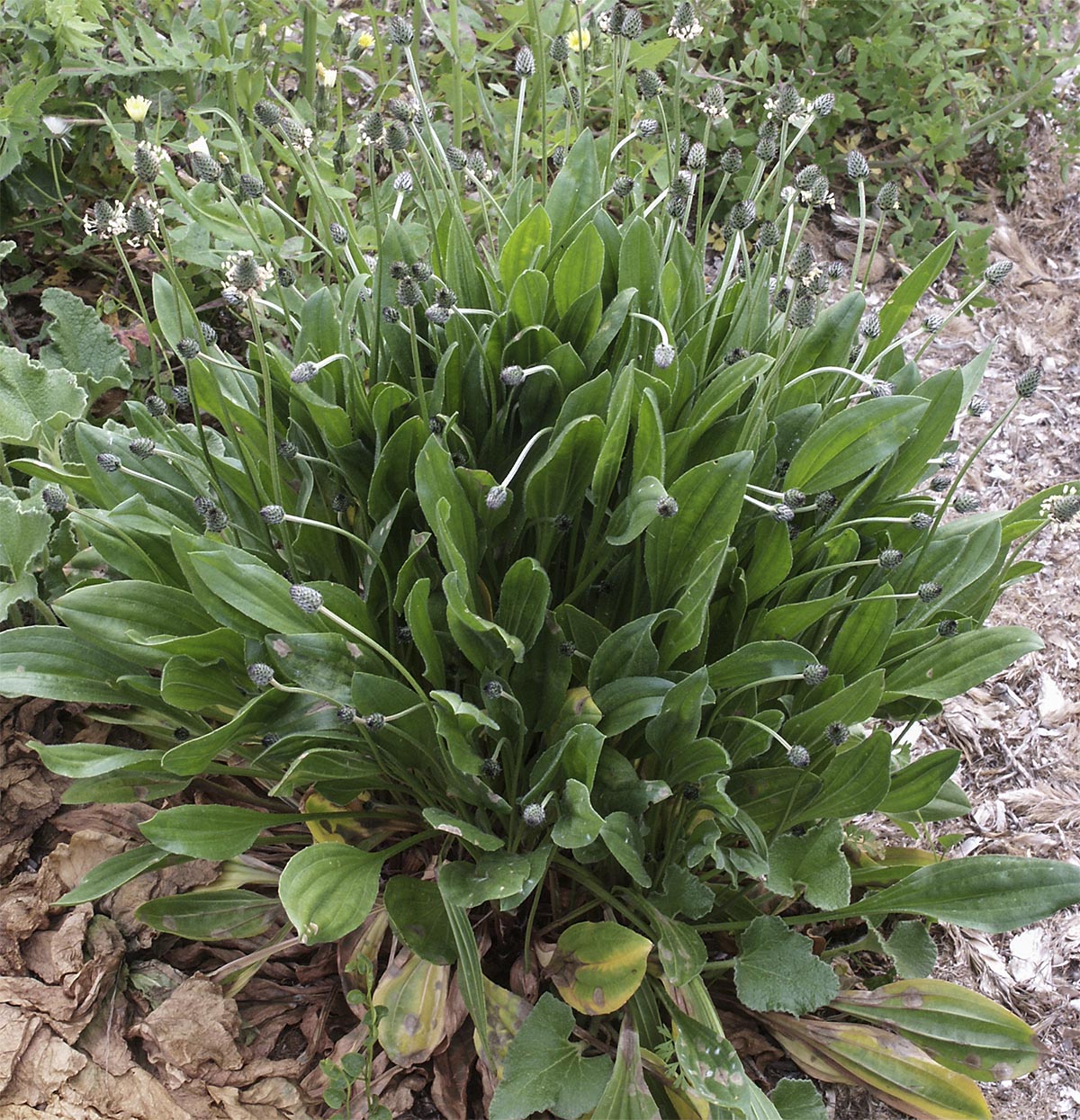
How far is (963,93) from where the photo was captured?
167 inches

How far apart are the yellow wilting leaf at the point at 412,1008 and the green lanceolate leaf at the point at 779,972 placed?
499mm

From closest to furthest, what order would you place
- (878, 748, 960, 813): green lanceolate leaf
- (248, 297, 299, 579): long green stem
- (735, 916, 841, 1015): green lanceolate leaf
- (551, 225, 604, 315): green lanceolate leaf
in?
1. (248, 297, 299, 579): long green stem
2. (735, 916, 841, 1015): green lanceolate leaf
3. (878, 748, 960, 813): green lanceolate leaf
4. (551, 225, 604, 315): green lanceolate leaf

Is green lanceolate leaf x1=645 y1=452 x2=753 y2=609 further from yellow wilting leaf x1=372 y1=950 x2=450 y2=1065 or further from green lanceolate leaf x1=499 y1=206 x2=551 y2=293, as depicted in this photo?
yellow wilting leaf x1=372 y1=950 x2=450 y2=1065

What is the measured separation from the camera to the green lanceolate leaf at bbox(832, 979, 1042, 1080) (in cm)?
182

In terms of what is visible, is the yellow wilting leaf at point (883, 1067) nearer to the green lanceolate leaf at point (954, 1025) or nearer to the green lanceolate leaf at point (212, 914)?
the green lanceolate leaf at point (954, 1025)

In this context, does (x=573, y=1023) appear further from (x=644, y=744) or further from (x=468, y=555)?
(x=468, y=555)

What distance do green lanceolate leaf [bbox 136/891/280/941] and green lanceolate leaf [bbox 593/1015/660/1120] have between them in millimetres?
665

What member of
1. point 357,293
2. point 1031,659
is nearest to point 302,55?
point 357,293

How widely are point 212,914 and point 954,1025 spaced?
1272mm

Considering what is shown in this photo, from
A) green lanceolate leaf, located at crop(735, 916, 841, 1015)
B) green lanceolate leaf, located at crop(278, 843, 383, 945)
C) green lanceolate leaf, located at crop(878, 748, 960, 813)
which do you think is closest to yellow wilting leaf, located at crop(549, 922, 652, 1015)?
green lanceolate leaf, located at crop(735, 916, 841, 1015)

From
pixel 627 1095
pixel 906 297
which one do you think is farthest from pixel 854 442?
pixel 627 1095

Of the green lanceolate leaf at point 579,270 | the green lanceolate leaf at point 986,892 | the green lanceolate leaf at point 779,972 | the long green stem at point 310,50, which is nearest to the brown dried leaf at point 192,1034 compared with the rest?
the green lanceolate leaf at point 779,972

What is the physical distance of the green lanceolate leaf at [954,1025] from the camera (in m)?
1.82

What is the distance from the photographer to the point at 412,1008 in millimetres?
1824
